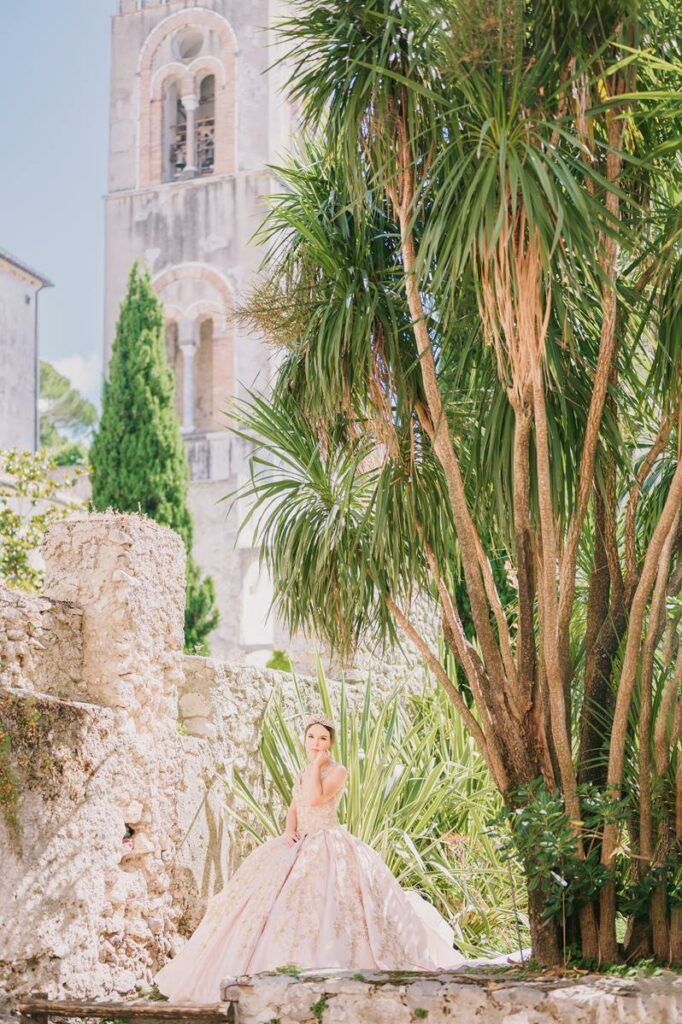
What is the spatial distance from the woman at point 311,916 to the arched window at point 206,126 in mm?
22277

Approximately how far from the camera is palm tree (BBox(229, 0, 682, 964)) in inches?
194

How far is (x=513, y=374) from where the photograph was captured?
5.00m

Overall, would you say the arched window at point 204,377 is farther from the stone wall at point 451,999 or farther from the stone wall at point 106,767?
the stone wall at point 451,999

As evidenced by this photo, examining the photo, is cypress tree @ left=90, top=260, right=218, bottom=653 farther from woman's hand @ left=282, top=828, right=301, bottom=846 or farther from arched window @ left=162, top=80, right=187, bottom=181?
woman's hand @ left=282, top=828, right=301, bottom=846

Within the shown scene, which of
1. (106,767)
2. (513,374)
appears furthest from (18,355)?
(513,374)

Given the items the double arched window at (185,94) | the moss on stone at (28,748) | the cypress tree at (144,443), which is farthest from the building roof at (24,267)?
the moss on stone at (28,748)

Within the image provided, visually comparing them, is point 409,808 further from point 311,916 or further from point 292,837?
point 311,916

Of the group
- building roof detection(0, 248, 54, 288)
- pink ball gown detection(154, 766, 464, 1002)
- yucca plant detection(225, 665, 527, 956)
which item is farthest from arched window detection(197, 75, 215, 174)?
pink ball gown detection(154, 766, 464, 1002)

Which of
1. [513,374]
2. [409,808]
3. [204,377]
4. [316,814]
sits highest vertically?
[204,377]

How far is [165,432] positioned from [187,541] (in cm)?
200

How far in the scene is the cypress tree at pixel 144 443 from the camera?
1861 centimetres

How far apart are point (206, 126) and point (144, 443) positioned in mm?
10973

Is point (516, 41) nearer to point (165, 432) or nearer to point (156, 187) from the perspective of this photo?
point (165, 432)

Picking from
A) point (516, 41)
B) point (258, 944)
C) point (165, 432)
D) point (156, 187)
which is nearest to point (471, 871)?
point (258, 944)
